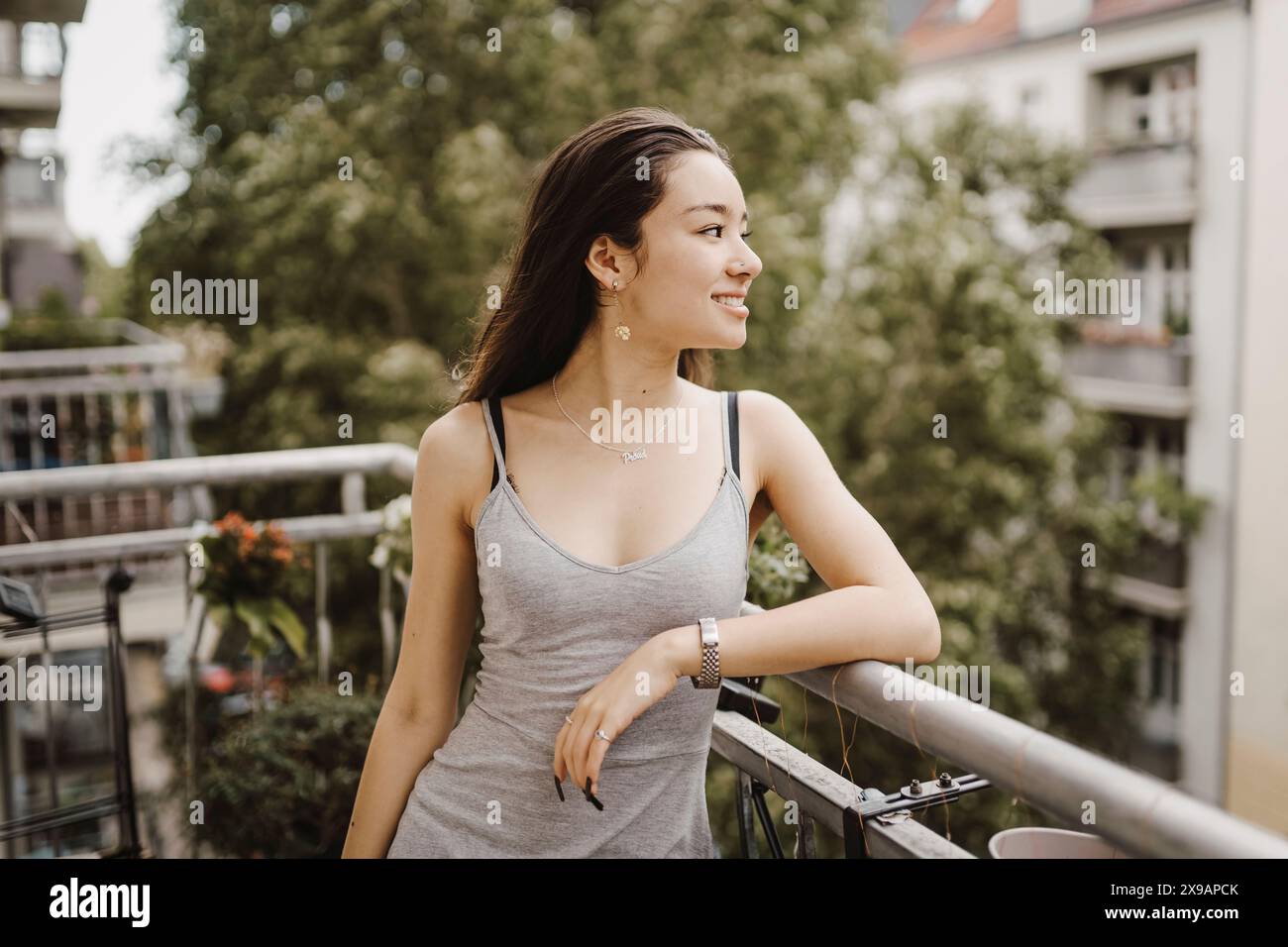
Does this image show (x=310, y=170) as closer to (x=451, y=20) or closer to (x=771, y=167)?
(x=451, y=20)

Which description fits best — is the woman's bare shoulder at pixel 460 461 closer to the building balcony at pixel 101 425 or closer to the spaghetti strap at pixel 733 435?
the spaghetti strap at pixel 733 435

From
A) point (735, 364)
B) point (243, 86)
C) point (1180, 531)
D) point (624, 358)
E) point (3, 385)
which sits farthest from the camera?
point (1180, 531)

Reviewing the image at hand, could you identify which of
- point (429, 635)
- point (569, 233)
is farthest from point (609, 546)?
point (569, 233)

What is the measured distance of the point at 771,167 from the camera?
714cm

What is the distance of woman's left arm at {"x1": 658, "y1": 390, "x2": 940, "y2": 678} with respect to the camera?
3.85ft

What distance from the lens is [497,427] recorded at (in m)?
1.38

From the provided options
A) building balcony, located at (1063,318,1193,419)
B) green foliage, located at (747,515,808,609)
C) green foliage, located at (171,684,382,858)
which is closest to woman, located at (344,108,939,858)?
green foliage, located at (747,515,808,609)

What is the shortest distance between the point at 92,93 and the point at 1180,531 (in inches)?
365

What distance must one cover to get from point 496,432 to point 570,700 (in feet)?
1.08

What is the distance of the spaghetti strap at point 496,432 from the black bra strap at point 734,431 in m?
0.27

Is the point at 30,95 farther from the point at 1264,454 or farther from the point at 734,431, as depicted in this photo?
the point at 1264,454

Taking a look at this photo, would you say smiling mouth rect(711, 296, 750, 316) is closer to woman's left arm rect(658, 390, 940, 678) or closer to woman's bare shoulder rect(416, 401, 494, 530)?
woman's left arm rect(658, 390, 940, 678)

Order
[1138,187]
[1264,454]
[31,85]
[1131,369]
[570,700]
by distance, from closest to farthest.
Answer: [570,700] < [31,85] < [1264,454] < [1138,187] < [1131,369]
